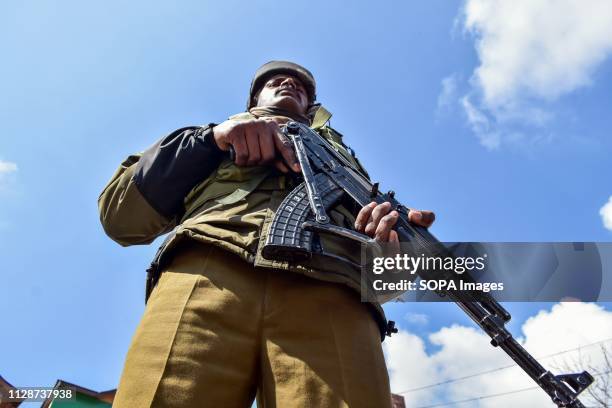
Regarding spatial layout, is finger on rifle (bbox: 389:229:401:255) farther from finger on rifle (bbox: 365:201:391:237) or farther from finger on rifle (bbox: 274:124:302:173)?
finger on rifle (bbox: 274:124:302:173)

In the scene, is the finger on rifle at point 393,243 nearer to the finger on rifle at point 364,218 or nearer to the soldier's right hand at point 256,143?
the finger on rifle at point 364,218

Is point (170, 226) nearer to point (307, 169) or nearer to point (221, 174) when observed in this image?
point (221, 174)

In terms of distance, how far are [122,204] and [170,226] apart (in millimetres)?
292

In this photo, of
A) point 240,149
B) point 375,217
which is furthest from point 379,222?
point 240,149

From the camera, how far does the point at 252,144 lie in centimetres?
235

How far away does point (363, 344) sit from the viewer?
70.9 inches

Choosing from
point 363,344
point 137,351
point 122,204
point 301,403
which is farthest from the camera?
point 122,204

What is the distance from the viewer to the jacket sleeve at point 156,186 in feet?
7.43

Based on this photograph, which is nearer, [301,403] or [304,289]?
[301,403]

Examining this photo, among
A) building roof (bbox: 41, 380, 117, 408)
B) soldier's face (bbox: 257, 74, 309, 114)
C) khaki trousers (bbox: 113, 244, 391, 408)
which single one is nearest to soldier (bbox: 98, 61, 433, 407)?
khaki trousers (bbox: 113, 244, 391, 408)

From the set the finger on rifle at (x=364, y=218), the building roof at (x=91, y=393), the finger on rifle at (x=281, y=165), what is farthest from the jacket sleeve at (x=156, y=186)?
the building roof at (x=91, y=393)

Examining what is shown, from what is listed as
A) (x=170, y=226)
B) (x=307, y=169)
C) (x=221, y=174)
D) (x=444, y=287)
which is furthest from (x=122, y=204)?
(x=444, y=287)

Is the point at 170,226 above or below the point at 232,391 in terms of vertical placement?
above

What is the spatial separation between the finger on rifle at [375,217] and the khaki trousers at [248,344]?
0.27 m
